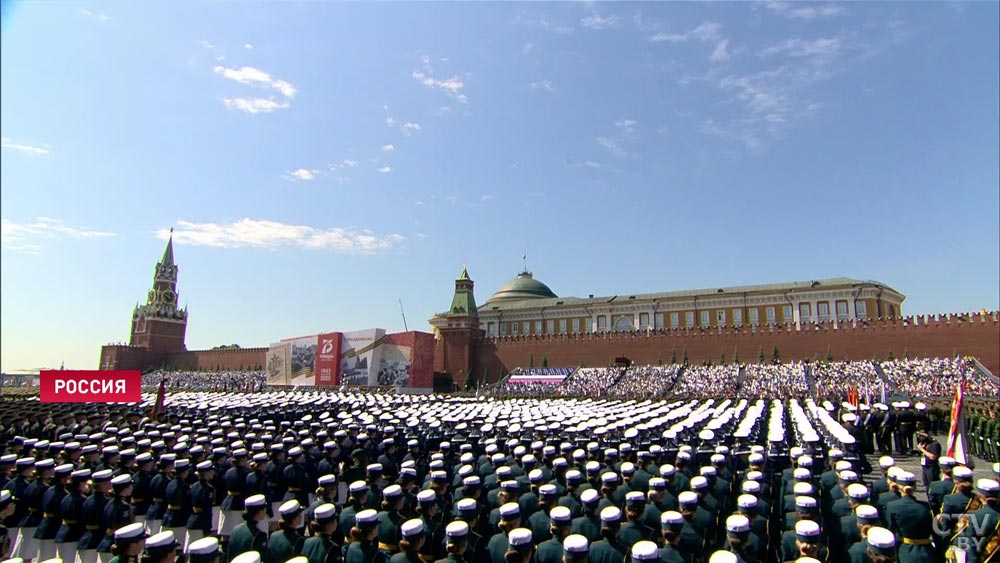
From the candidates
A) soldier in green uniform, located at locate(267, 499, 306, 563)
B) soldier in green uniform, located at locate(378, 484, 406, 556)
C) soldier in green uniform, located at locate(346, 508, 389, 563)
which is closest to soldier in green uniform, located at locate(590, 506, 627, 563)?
soldier in green uniform, located at locate(346, 508, 389, 563)

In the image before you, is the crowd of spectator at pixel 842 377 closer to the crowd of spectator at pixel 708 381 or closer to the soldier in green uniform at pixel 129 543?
the crowd of spectator at pixel 708 381

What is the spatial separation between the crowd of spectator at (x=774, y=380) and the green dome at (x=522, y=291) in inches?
1808

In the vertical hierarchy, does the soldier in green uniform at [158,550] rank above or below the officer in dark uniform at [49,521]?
above

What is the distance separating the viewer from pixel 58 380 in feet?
62.0

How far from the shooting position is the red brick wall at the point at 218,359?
69.2 m

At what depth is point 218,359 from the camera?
73.3 m

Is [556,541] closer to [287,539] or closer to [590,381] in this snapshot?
[287,539]

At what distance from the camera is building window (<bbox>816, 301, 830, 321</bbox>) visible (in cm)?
5694

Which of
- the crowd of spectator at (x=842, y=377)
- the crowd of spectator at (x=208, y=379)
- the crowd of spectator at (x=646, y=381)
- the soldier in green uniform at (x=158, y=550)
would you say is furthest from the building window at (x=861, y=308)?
the soldier in green uniform at (x=158, y=550)

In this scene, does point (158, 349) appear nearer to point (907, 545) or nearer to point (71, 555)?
point (71, 555)

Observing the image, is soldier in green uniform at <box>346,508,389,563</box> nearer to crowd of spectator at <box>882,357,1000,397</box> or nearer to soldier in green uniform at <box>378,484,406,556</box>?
soldier in green uniform at <box>378,484,406,556</box>

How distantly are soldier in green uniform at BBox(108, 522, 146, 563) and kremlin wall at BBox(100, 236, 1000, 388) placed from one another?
46.2 metres

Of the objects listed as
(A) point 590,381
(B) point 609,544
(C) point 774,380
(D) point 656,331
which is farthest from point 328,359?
(B) point 609,544

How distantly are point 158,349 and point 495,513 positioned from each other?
88.1 m
